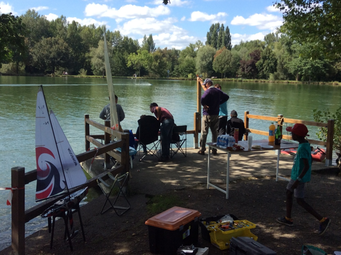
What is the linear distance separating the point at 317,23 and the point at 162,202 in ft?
25.6

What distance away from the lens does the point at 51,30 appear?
338 ft

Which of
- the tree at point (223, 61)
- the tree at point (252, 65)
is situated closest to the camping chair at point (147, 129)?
the tree at point (252, 65)

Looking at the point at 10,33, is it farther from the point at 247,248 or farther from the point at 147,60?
the point at 147,60

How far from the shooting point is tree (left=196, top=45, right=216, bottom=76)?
90.1 metres

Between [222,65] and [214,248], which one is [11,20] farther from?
[222,65]

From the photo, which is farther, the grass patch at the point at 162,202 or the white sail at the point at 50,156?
the grass patch at the point at 162,202

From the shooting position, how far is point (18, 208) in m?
3.41

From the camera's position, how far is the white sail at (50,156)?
11.3 feet

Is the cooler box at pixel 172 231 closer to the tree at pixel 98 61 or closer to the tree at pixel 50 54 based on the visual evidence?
the tree at pixel 98 61

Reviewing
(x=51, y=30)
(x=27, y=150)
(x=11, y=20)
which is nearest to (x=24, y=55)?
(x=11, y=20)

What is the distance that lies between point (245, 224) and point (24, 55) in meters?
7.17

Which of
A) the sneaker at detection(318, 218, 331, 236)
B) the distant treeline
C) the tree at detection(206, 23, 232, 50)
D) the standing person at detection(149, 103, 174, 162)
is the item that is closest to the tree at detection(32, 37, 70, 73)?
the distant treeline

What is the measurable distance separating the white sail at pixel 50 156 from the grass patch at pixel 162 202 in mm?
1426

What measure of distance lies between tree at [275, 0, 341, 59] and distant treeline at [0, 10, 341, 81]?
57345mm
